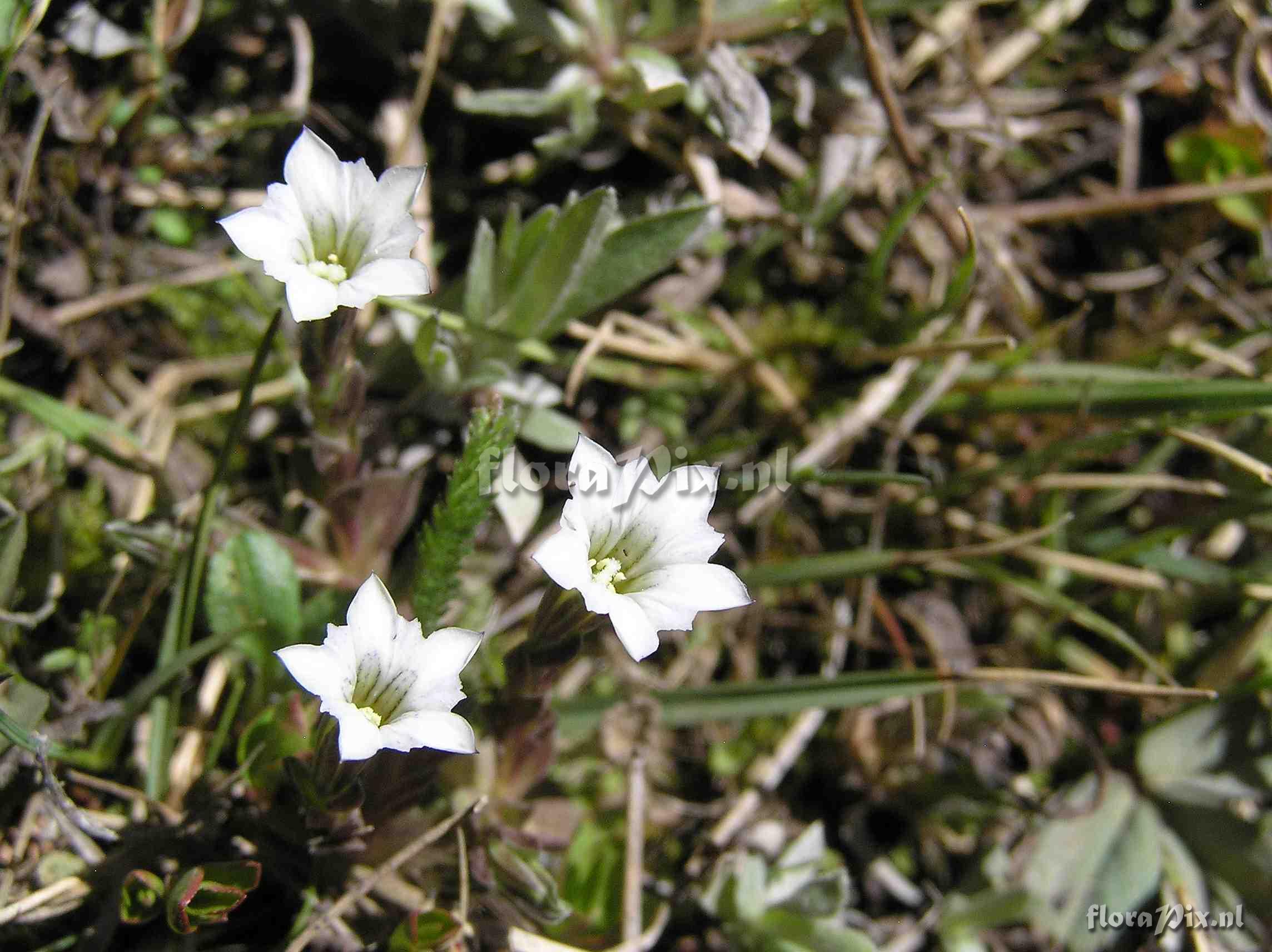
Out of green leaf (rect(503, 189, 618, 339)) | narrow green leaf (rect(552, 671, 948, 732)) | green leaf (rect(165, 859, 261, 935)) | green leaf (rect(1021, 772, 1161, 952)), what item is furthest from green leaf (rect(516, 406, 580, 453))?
green leaf (rect(1021, 772, 1161, 952))

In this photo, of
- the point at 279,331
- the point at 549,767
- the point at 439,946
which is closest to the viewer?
the point at 439,946

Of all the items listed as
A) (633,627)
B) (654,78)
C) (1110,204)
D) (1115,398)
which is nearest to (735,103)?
(654,78)

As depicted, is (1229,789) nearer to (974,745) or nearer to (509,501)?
(974,745)

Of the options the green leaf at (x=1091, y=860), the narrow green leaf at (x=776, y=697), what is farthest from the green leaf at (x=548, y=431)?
the green leaf at (x=1091, y=860)

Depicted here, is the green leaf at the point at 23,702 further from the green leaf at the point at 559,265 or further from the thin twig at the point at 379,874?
the green leaf at the point at 559,265

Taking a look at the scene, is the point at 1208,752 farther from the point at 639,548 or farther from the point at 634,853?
the point at 639,548

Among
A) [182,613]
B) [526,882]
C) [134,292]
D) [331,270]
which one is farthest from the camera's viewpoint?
[134,292]

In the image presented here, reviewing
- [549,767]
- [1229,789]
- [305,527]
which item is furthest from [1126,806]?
[305,527]

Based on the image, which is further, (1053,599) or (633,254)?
(1053,599)
